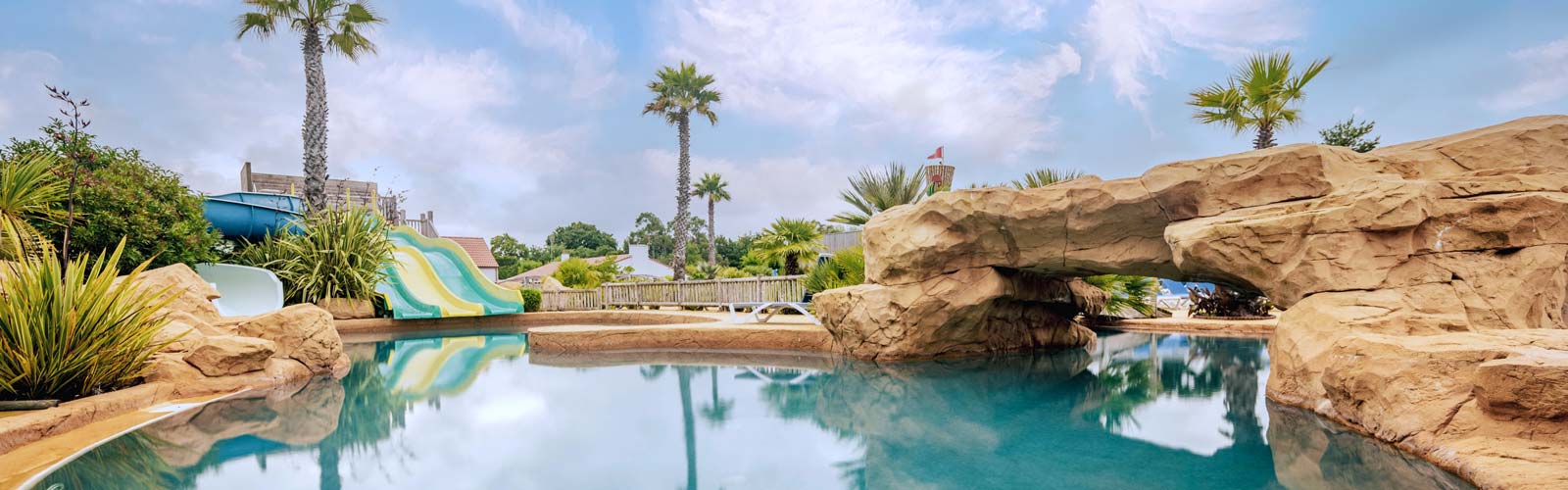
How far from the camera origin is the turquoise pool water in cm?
352

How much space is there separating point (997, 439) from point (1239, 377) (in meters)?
4.12

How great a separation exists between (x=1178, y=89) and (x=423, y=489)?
1314cm

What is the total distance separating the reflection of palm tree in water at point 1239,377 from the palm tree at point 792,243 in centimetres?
796

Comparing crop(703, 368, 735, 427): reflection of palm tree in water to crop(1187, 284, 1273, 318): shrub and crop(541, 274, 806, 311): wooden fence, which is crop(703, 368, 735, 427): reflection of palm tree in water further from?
crop(1187, 284, 1273, 318): shrub

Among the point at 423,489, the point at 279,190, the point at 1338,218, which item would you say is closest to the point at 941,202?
the point at 1338,218

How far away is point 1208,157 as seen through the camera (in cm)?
567

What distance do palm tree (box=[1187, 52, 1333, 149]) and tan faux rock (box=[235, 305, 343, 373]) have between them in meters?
14.1

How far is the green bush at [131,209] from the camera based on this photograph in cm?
898

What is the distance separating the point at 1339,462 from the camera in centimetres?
357

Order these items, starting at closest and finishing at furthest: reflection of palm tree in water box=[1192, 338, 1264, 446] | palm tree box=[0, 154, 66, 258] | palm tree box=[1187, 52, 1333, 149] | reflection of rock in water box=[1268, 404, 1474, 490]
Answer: reflection of rock in water box=[1268, 404, 1474, 490] < reflection of palm tree in water box=[1192, 338, 1264, 446] < palm tree box=[0, 154, 66, 258] < palm tree box=[1187, 52, 1333, 149]

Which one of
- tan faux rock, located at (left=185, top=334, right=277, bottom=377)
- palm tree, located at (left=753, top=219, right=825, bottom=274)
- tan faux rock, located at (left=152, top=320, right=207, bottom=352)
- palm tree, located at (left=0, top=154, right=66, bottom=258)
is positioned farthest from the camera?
palm tree, located at (left=753, top=219, right=825, bottom=274)

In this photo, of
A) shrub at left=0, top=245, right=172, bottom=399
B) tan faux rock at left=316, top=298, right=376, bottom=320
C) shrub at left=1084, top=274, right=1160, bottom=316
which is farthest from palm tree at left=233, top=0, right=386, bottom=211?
shrub at left=1084, top=274, right=1160, bottom=316

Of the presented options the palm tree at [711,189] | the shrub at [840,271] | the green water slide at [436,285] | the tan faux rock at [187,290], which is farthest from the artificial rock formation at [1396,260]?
the palm tree at [711,189]

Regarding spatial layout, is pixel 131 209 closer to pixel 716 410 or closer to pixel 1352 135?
pixel 716 410
